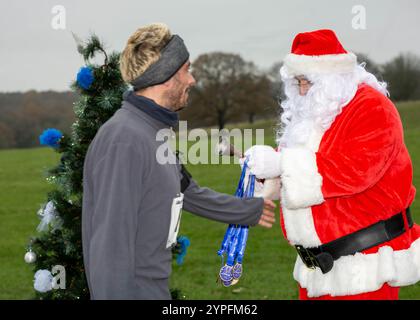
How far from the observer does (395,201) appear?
3.70 metres

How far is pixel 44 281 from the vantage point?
14.8 ft

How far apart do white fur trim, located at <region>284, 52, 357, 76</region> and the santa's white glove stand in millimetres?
660

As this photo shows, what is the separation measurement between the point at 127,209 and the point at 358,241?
5.82 ft

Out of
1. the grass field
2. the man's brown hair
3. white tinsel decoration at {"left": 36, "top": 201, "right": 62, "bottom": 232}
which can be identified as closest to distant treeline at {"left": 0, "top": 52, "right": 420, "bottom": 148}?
the grass field

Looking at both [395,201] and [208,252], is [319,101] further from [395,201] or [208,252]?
[208,252]

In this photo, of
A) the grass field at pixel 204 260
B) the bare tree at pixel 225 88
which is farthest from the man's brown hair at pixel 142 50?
the bare tree at pixel 225 88

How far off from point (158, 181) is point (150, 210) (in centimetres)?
14

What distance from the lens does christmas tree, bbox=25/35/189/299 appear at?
14.3 ft

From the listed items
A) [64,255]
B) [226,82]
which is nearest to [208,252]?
[64,255]

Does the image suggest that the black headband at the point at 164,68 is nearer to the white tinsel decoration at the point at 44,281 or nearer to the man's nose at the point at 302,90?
the man's nose at the point at 302,90

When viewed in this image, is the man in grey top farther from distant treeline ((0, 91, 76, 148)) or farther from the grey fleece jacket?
distant treeline ((0, 91, 76, 148))

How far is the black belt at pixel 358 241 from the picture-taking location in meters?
3.73

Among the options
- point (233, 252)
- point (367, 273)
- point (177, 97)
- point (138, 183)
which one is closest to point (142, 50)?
point (177, 97)

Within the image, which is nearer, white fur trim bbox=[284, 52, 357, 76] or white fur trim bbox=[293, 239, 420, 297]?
white fur trim bbox=[293, 239, 420, 297]
